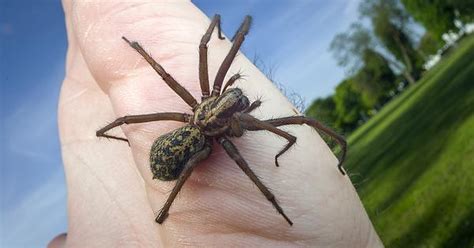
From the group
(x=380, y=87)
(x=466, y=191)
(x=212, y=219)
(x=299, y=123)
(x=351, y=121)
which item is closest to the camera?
(x=212, y=219)

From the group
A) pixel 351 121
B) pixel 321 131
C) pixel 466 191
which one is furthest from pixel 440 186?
pixel 351 121

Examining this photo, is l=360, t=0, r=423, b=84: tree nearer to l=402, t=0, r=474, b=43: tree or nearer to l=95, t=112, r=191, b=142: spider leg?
l=402, t=0, r=474, b=43: tree

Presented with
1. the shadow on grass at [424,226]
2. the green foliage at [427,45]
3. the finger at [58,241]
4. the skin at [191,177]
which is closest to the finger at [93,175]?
the skin at [191,177]

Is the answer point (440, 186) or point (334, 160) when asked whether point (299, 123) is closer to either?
point (334, 160)

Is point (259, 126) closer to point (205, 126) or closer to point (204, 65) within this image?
point (205, 126)

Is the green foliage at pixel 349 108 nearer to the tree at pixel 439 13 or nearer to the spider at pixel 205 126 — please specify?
the tree at pixel 439 13
